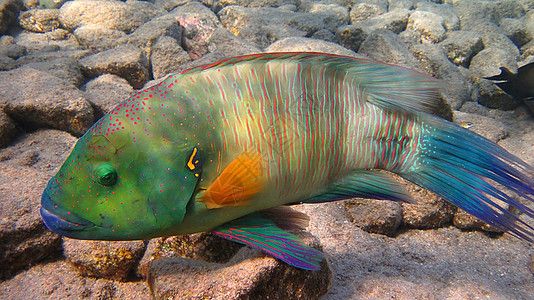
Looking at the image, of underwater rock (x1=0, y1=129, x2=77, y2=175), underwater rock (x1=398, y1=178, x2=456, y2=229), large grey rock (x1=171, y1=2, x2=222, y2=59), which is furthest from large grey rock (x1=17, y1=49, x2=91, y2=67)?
underwater rock (x1=398, y1=178, x2=456, y2=229)

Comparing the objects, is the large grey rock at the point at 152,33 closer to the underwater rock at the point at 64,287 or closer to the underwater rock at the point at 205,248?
the underwater rock at the point at 64,287

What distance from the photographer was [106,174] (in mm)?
1294

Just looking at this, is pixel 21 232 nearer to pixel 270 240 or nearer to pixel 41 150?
pixel 41 150

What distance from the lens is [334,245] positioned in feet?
8.22

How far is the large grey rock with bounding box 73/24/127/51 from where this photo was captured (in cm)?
571

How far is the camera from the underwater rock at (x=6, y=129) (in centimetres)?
325

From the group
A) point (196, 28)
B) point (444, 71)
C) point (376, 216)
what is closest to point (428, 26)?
point (444, 71)

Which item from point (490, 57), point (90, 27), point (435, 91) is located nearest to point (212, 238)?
point (435, 91)

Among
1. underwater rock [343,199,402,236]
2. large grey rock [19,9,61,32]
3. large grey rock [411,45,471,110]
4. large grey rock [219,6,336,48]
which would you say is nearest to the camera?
underwater rock [343,199,402,236]

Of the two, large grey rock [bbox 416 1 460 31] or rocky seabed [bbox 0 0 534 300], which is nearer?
rocky seabed [bbox 0 0 534 300]

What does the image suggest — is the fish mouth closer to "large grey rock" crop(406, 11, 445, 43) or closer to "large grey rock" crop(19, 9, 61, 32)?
"large grey rock" crop(19, 9, 61, 32)

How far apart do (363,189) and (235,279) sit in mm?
736

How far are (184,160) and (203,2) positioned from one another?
799 cm

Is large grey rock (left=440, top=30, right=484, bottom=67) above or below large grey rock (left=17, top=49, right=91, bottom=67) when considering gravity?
above
